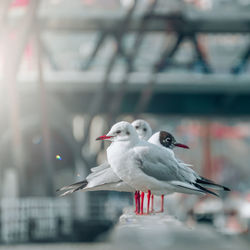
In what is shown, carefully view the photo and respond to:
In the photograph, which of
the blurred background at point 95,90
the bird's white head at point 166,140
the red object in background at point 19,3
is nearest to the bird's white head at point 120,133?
the bird's white head at point 166,140

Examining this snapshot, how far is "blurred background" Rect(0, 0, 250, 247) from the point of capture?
35.6 metres

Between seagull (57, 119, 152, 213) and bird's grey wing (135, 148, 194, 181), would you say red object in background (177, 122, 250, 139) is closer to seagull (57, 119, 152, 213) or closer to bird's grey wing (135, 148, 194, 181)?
seagull (57, 119, 152, 213)

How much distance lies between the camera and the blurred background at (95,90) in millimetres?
35562

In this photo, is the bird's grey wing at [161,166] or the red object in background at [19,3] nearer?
the bird's grey wing at [161,166]

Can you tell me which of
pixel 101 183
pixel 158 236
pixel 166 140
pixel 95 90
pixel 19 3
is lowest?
pixel 158 236

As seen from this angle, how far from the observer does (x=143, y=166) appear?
335 centimetres

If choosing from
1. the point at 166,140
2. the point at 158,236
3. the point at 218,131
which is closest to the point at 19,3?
the point at 166,140

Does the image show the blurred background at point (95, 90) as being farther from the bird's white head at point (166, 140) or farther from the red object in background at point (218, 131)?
the red object in background at point (218, 131)

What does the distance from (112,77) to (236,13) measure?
935 centimetres

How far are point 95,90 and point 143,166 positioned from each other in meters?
42.4

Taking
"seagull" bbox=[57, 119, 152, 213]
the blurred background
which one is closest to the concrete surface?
"seagull" bbox=[57, 119, 152, 213]

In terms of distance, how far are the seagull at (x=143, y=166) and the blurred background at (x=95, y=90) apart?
27994 mm

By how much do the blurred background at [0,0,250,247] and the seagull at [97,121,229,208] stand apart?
91.8ft

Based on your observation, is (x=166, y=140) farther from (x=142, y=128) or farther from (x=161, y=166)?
(x=142, y=128)
